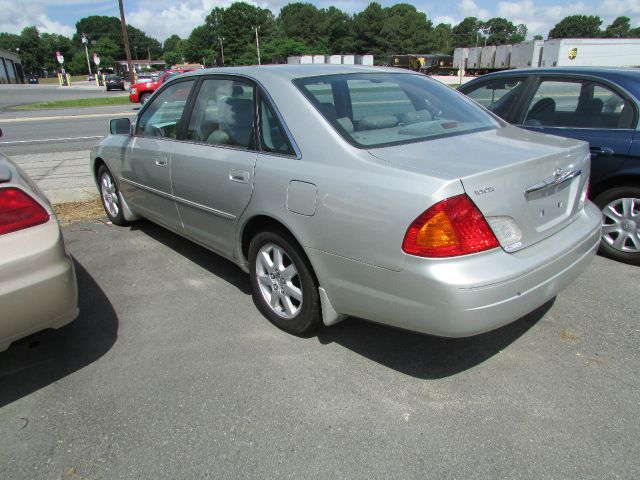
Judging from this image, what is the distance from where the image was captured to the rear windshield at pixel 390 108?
2.74 m

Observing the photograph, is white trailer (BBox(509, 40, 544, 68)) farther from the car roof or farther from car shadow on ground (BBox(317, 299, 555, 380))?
car shadow on ground (BBox(317, 299, 555, 380))

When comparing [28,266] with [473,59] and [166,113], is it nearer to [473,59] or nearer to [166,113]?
[166,113]

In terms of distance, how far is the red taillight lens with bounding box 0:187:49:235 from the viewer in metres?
→ 2.38

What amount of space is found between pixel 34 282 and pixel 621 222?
4334 millimetres

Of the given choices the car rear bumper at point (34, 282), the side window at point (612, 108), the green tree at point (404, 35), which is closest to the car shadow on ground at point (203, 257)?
the car rear bumper at point (34, 282)

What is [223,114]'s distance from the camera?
341 centimetres

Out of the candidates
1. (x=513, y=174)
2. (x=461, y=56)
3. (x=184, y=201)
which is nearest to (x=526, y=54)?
(x=461, y=56)

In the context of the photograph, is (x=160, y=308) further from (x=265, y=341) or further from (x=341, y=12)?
(x=341, y=12)

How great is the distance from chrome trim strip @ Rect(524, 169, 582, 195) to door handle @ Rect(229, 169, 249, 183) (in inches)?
64.0

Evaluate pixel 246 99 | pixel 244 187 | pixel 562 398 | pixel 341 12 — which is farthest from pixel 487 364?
pixel 341 12

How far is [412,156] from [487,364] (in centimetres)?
129

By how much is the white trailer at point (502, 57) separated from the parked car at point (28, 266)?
5510 cm

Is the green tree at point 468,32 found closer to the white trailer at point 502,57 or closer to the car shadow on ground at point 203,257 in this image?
the white trailer at point 502,57

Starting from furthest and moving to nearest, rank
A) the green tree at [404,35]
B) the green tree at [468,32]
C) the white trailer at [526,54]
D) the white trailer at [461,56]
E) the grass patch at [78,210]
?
the green tree at [468,32]
the green tree at [404,35]
the white trailer at [461,56]
the white trailer at [526,54]
the grass patch at [78,210]
